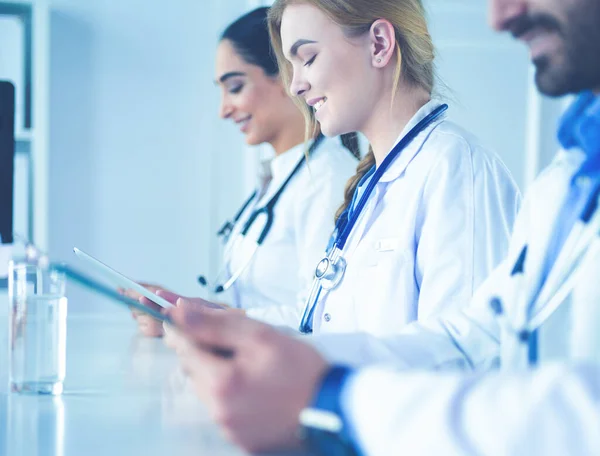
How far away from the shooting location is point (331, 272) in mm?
1495

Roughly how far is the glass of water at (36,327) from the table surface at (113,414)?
0.13ft

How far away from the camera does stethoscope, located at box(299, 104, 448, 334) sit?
1493mm

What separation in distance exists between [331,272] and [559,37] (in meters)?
0.70

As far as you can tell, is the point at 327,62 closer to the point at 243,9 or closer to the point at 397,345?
the point at 397,345

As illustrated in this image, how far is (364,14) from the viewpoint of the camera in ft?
5.04

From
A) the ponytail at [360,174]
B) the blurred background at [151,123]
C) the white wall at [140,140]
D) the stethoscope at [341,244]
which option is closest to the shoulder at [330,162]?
the ponytail at [360,174]

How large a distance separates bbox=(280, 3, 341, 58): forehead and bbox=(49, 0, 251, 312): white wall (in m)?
2.23

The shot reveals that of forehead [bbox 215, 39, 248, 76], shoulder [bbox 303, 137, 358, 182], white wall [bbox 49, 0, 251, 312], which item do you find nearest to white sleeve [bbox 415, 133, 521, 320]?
shoulder [bbox 303, 137, 358, 182]

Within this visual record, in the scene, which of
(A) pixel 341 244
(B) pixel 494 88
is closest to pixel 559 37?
(A) pixel 341 244

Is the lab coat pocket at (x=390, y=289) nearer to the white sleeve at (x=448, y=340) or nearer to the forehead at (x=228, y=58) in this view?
the white sleeve at (x=448, y=340)

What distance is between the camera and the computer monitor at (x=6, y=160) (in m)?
1.65

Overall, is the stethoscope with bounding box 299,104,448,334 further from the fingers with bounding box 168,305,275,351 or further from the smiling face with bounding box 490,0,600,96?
the fingers with bounding box 168,305,275,351

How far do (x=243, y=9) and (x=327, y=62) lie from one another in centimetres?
244

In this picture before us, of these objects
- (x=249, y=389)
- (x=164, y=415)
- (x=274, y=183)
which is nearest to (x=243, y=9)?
(x=274, y=183)
